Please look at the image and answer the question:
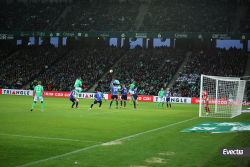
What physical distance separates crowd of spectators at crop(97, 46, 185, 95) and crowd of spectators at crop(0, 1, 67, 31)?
18224 millimetres

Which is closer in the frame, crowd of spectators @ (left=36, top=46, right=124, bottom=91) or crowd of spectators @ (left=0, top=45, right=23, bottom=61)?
crowd of spectators @ (left=36, top=46, right=124, bottom=91)

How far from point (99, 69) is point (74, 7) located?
18255 millimetres

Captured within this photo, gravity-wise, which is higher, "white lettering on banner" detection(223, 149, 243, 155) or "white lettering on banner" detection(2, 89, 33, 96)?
"white lettering on banner" detection(2, 89, 33, 96)

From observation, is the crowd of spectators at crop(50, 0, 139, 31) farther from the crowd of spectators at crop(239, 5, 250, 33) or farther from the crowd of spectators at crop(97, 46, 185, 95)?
the crowd of spectators at crop(239, 5, 250, 33)

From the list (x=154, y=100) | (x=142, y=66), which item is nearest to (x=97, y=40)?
(x=142, y=66)

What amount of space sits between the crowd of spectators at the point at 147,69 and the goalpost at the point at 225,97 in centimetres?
831

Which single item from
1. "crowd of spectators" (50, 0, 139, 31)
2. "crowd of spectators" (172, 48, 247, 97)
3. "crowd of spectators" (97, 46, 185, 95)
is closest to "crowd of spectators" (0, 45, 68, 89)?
"crowd of spectators" (50, 0, 139, 31)

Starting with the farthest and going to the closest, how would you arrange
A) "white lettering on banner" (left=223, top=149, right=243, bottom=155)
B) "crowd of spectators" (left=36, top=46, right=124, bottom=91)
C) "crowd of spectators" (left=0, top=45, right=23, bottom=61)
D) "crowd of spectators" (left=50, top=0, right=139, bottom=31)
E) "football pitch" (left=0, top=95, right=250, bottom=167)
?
1. "crowd of spectators" (left=0, top=45, right=23, bottom=61)
2. "crowd of spectators" (left=50, top=0, right=139, bottom=31)
3. "crowd of spectators" (left=36, top=46, right=124, bottom=91)
4. "white lettering on banner" (left=223, top=149, right=243, bottom=155)
5. "football pitch" (left=0, top=95, right=250, bottom=167)

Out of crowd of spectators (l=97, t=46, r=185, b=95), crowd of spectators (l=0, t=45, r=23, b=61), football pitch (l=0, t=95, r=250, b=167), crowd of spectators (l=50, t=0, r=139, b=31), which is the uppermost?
crowd of spectators (l=50, t=0, r=139, b=31)

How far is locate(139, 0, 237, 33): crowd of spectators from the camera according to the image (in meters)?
48.4

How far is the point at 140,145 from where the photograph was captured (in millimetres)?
9008

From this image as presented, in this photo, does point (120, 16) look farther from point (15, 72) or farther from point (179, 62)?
point (15, 72)

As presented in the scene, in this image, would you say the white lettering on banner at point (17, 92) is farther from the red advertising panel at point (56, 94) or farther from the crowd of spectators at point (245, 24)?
the crowd of spectators at point (245, 24)

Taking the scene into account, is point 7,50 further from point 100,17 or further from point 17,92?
point 100,17
